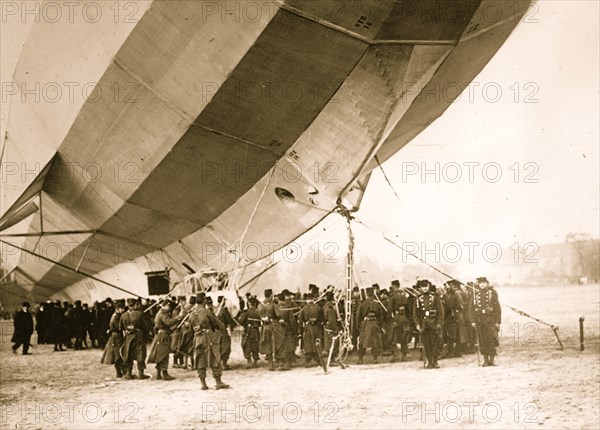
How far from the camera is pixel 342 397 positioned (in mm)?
7332

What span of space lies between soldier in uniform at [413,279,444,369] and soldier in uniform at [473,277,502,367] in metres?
0.69

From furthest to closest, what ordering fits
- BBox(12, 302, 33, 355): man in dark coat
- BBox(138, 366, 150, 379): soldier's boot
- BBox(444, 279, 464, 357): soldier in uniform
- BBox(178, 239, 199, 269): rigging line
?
BBox(12, 302, 33, 355): man in dark coat
BBox(178, 239, 199, 269): rigging line
BBox(444, 279, 464, 357): soldier in uniform
BBox(138, 366, 150, 379): soldier's boot

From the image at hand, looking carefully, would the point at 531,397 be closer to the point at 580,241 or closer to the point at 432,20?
the point at 432,20

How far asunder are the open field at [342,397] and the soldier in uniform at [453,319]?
37 cm

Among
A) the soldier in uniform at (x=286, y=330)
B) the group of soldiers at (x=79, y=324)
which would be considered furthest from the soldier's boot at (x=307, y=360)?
the group of soldiers at (x=79, y=324)

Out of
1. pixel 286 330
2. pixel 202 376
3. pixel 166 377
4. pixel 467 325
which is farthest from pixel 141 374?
pixel 467 325

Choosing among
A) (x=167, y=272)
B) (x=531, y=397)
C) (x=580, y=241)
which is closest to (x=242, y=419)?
(x=531, y=397)

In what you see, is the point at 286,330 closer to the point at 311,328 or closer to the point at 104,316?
the point at 311,328

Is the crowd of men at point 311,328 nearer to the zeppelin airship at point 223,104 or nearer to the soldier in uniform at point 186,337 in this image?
the soldier in uniform at point 186,337

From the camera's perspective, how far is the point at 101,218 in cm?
1193

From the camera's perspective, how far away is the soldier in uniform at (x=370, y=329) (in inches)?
420

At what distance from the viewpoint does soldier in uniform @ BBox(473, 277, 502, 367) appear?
950cm

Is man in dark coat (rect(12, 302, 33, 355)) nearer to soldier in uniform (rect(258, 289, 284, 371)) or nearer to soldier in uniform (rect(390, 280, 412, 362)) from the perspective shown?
soldier in uniform (rect(258, 289, 284, 371))

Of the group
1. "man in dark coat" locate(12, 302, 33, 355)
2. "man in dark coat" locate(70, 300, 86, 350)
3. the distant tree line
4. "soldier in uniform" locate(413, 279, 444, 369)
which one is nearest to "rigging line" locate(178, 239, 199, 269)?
"soldier in uniform" locate(413, 279, 444, 369)
